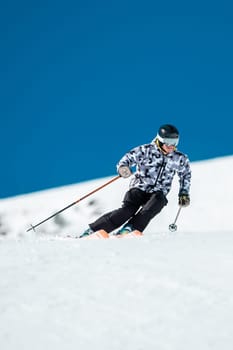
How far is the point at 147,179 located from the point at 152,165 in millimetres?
191

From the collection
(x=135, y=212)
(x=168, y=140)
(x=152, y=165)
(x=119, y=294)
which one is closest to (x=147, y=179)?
(x=152, y=165)

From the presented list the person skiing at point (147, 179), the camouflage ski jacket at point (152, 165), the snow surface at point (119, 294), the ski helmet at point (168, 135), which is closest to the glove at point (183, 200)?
the person skiing at point (147, 179)

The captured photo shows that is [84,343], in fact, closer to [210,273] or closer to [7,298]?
[7,298]

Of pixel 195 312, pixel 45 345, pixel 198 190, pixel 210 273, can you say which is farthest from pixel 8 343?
pixel 198 190

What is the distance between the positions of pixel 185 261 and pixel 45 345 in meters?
1.62

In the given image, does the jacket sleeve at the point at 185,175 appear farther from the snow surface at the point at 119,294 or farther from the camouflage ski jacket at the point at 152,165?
the snow surface at the point at 119,294

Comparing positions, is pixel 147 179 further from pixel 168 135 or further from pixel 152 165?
pixel 168 135

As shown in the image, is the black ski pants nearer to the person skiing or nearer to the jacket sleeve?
the person skiing

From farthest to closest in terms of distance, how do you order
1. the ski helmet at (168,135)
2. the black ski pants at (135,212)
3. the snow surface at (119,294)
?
the ski helmet at (168,135), the black ski pants at (135,212), the snow surface at (119,294)

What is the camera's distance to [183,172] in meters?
7.67

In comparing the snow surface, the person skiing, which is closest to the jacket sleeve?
the person skiing

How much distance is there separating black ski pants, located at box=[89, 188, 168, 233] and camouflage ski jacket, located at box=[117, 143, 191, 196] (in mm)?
116

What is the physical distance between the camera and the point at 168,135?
729 cm

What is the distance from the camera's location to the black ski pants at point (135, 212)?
23.2 feet
